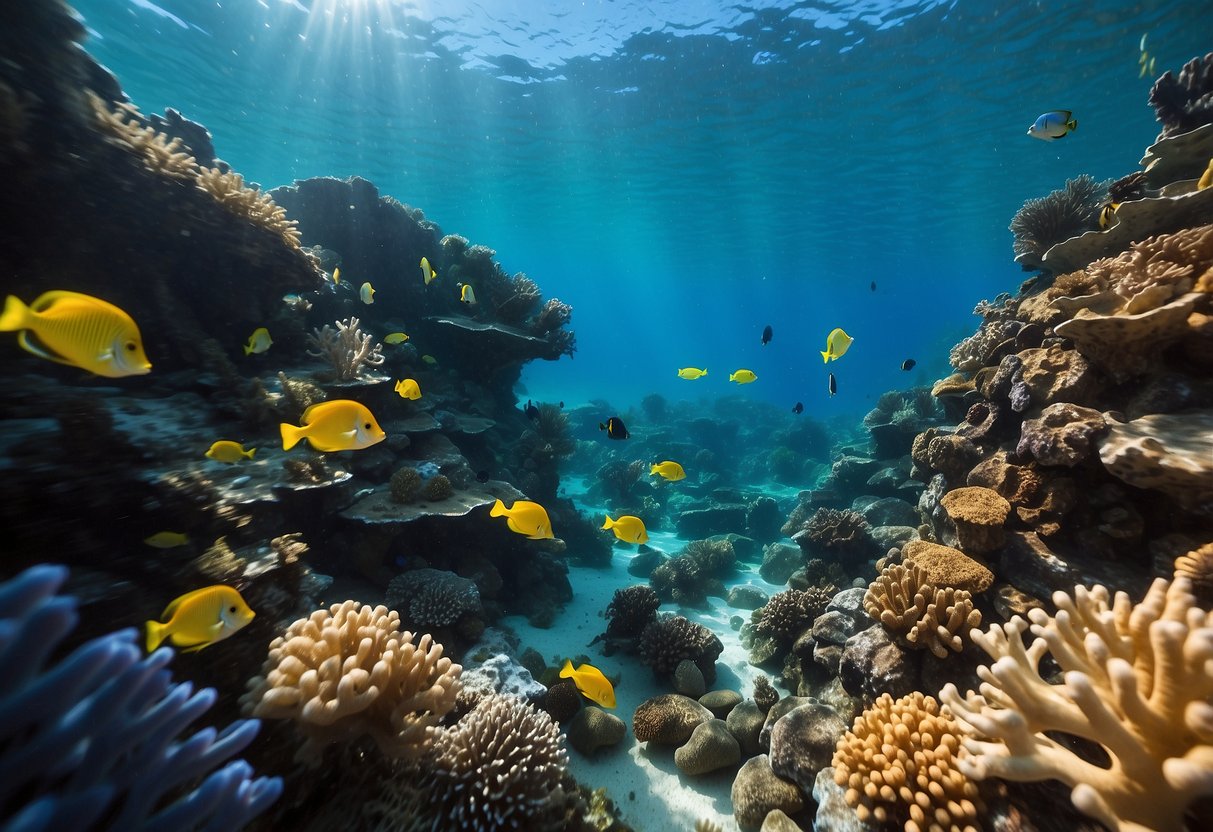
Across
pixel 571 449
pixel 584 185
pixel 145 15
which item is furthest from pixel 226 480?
pixel 584 185

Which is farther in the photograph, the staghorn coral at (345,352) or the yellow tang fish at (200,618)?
the staghorn coral at (345,352)

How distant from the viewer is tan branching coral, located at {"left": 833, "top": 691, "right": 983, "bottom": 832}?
8.44 ft

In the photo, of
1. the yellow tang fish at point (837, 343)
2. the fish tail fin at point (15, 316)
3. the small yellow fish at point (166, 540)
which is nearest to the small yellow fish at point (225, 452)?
the small yellow fish at point (166, 540)

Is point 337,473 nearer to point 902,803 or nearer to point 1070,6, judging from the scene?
point 902,803

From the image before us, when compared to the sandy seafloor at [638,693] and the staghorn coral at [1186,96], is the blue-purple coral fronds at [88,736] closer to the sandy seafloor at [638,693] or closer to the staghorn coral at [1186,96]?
the sandy seafloor at [638,693]

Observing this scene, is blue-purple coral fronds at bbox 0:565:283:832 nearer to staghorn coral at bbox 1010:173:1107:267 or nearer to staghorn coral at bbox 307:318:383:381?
staghorn coral at bbox 307:318:383:381

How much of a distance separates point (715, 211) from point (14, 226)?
→ 111 feet

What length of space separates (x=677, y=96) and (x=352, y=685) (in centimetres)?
2303

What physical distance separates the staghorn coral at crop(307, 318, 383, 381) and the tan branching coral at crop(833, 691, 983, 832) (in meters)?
6.89

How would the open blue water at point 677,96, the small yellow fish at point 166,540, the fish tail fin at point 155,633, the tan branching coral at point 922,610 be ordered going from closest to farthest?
the fish tail fin at point 155,633, the small yellow fish at point 166,540, the tan branching coral at point 922,610, the open blue water at point 677,96

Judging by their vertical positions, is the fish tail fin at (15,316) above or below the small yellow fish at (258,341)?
below

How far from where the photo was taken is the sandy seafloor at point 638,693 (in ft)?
13.9

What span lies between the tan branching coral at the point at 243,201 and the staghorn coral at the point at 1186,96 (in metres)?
12.1

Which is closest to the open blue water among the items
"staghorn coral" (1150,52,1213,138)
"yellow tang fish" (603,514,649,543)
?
"staghorn coral" (1150,52,1213,138)
